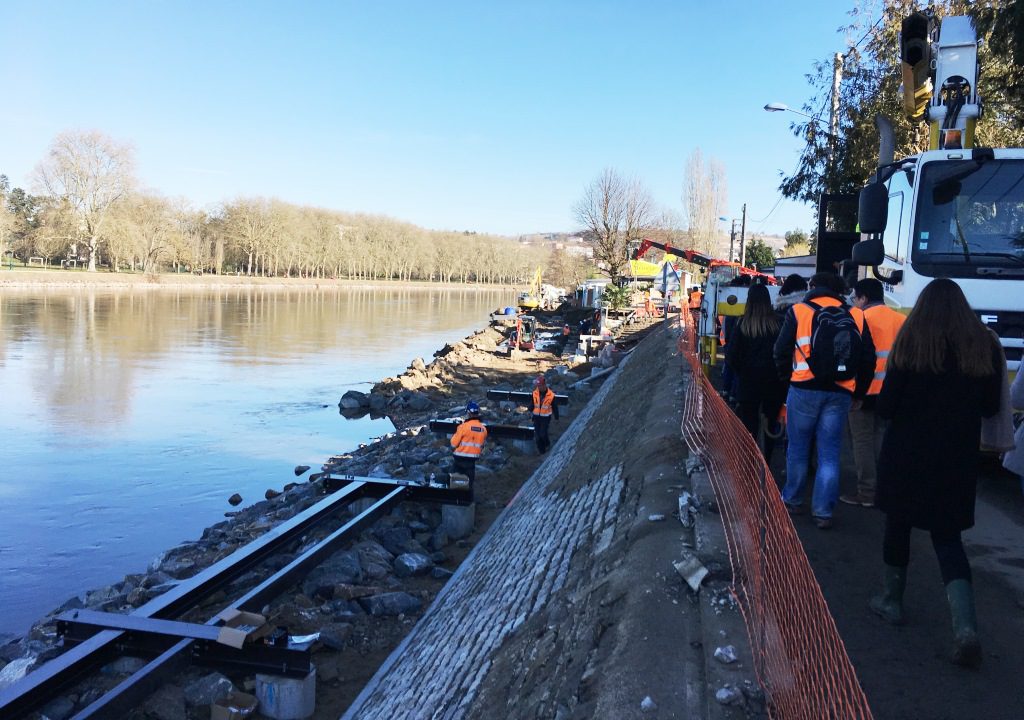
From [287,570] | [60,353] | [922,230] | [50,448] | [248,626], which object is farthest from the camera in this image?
[60,353]

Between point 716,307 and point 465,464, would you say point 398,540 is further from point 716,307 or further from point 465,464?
point 716,307

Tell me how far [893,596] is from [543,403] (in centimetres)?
1161

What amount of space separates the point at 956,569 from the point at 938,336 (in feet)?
3.94

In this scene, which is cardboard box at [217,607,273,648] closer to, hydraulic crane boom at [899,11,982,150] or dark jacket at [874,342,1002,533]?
dark jacket at [874,342,1002,533]

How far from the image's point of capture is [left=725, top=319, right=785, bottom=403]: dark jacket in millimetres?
6914

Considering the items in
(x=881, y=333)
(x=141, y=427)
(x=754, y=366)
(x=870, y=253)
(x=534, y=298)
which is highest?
(x=870, y=253)

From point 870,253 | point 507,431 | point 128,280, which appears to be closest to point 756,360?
point 870,253

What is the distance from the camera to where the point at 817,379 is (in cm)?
576

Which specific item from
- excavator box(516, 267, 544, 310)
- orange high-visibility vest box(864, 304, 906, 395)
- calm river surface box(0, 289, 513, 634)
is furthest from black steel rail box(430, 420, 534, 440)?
excavator box(516, 267, 544, 310)

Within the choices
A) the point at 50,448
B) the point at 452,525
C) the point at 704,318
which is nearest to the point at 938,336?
the point at 452,525

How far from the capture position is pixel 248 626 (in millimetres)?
6805

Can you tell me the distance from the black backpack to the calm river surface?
32.9 feet

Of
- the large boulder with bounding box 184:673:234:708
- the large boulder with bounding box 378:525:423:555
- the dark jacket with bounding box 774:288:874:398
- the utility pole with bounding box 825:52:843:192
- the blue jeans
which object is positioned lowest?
the large boulder with bounding box 378:525:423:555

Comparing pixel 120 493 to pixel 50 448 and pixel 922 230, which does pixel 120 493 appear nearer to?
pixel 50 448
